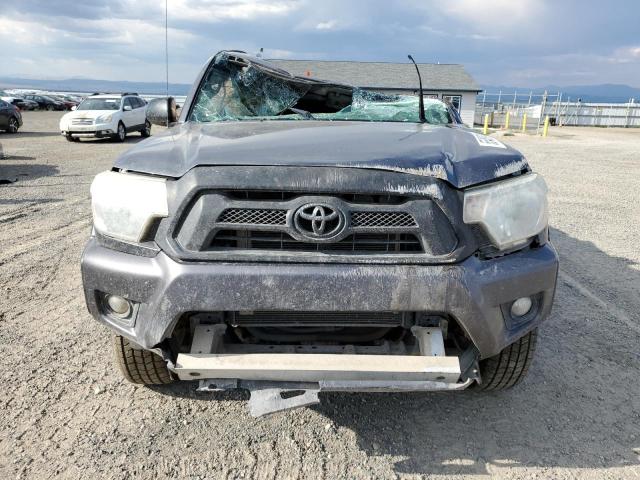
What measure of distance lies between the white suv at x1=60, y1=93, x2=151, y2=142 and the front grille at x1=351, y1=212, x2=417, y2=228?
56.1ft

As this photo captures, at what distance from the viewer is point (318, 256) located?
216cm

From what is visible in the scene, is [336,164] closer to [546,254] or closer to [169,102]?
[546,254]

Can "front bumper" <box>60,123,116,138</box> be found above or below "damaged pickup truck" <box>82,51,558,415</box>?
below

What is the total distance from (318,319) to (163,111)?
223cm

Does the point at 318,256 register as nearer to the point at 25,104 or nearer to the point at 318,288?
the point at 318,288

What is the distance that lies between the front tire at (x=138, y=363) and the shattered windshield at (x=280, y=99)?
1.60 metres

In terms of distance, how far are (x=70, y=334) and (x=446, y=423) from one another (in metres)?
2.55

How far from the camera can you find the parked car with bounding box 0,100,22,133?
1995 centimetres

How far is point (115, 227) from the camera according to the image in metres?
2.29

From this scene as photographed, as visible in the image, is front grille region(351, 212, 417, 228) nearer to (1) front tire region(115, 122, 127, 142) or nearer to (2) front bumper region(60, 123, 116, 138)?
(2) front bumper region(60, 123, 116, 138)

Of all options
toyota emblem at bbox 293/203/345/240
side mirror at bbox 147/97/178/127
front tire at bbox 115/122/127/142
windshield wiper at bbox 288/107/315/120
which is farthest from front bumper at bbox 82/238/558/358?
front tire at bbox 115/122/127/142

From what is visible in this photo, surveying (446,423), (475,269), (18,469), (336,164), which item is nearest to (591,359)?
(446,423)

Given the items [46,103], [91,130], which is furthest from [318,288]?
[46,103]

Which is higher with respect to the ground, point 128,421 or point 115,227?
point 115,227
